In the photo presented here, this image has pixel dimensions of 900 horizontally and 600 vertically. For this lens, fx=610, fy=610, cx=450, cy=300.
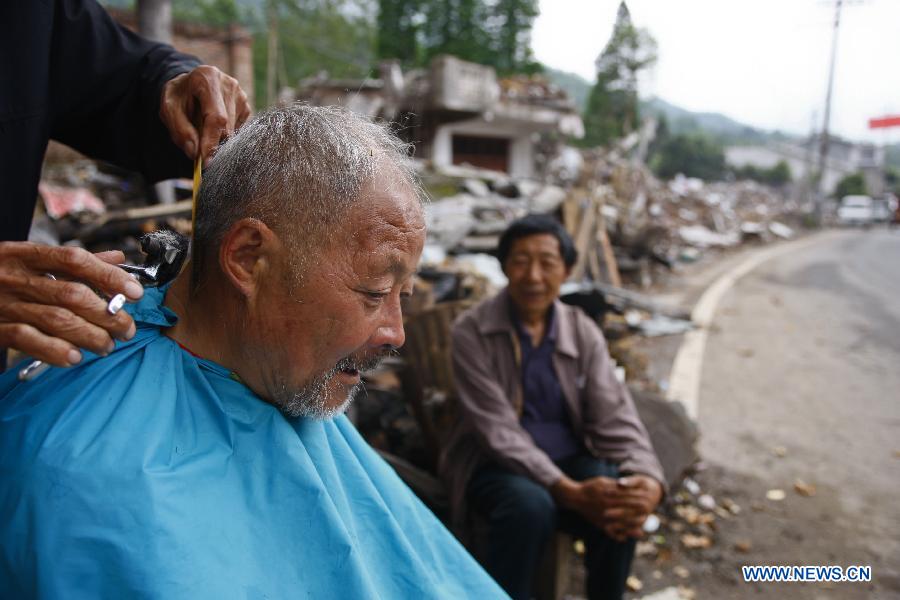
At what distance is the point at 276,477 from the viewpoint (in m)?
1.25

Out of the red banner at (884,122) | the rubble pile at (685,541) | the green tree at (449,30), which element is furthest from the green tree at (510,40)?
the rubble pile at (685,541)

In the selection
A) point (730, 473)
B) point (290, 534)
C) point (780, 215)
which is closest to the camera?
point (290, 534)

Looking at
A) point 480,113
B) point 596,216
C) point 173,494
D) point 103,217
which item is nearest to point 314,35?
point 480,113

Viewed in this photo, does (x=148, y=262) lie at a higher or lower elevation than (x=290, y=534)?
higher

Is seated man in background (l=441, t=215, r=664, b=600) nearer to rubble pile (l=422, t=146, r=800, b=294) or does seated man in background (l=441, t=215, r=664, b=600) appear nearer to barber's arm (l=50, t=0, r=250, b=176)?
rubble pile (l=422, t=146, r=800, b=294)

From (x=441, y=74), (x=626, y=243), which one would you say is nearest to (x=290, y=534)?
(x=626, y=243)

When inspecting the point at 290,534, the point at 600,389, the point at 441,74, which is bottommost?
the point at 600,389

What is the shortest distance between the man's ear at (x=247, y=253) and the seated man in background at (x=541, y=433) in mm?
1605

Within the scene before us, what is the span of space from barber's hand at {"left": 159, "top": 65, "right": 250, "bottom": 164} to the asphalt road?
3.07 meters

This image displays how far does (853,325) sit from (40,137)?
951 cm

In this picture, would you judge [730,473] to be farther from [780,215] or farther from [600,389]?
[780,215]

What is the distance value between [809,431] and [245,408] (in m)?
4.86

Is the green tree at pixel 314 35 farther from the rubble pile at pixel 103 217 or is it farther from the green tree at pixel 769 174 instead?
the green tree at pixel 769 174

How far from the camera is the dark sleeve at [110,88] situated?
1.64 meters
